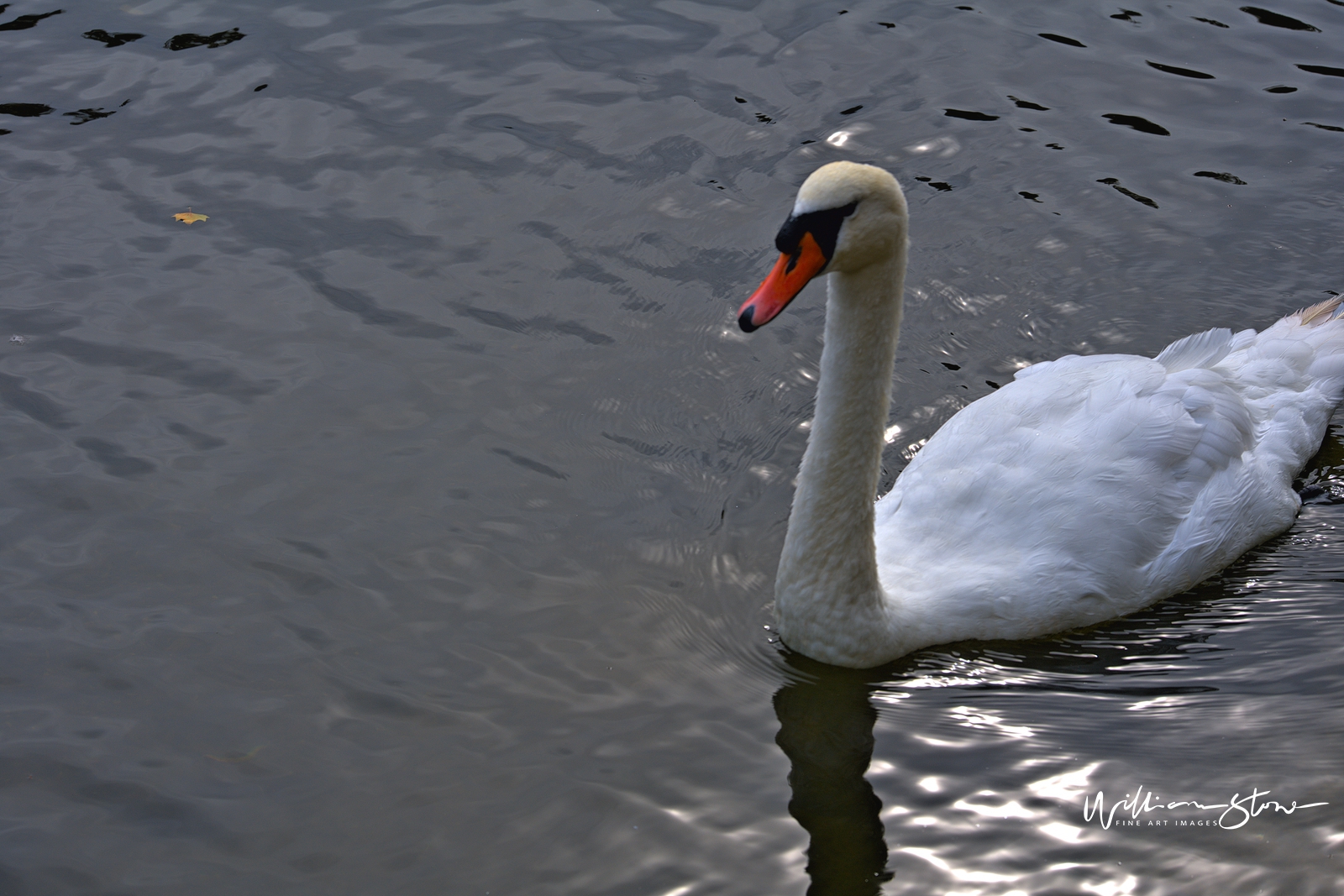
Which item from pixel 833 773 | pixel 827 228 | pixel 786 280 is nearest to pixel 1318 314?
pixel 827 228

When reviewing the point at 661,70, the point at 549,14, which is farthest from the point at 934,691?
the point at 549,14

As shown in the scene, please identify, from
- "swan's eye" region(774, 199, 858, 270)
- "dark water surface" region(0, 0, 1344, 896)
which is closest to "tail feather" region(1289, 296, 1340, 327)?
"dark water surface" region(0, 0, 1344, 896)

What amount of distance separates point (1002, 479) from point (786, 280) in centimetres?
173

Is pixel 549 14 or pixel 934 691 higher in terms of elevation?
pixel 549 14

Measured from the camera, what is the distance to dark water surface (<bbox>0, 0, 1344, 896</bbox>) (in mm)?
4930

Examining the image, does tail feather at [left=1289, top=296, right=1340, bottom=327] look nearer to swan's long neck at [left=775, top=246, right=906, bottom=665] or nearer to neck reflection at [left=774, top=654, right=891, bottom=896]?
swan's long neck at [left=775, top=246, right=906, bottom=665]

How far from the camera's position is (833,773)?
5.16m

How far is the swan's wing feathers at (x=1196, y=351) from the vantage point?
6.65 m

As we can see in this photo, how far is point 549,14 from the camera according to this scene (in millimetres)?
10875

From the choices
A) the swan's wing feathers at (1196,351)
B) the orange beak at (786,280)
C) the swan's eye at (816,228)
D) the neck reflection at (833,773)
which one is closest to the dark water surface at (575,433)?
the neck reflection at (833,773)

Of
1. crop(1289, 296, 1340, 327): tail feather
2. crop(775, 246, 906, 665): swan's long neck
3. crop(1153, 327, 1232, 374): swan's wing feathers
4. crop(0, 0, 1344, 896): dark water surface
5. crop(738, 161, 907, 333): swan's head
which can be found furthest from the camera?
crop(1289, 296, 1340, 327): tail feather

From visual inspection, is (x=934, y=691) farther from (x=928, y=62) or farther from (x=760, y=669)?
(x=928, y=62)

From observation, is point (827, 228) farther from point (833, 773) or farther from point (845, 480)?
point (833, 773)

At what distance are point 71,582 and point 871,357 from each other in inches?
154
